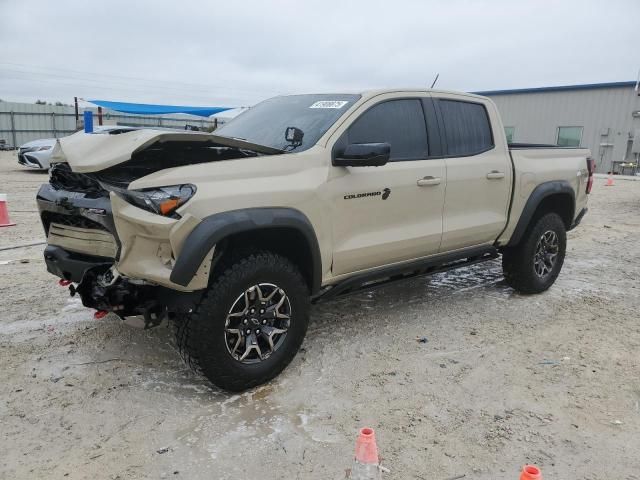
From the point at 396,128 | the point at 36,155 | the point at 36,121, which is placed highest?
the point at 36,121

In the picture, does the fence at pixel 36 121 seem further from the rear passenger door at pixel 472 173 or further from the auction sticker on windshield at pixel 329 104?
the auction sticker on windshield at pixel 329 104

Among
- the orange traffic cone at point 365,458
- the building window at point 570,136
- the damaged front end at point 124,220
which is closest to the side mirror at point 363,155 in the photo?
the damaged front end at point 124,220

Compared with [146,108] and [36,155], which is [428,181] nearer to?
[36,155]

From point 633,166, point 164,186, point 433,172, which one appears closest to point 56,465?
point 164,186

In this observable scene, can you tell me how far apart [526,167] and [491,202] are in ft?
2.00

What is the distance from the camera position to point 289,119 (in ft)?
13.3

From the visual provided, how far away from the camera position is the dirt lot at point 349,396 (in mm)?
2699

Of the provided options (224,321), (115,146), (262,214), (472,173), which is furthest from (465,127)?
(115,146)

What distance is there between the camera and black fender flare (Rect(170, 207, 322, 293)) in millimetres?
2789

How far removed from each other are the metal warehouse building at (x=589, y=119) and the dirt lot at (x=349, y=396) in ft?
78.7

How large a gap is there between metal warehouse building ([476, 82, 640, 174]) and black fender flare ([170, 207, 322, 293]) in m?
25.7

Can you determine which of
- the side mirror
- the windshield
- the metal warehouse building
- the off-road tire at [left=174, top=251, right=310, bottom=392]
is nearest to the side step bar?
the off-road tire at [left=174, top=251, right=310, bottom=392]

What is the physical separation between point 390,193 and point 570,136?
2662 cm

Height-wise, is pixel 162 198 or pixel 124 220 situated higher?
pixel 162 198
